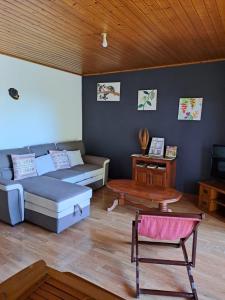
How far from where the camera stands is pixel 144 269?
2.22 meters

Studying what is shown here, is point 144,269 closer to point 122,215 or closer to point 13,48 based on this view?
point 122,215

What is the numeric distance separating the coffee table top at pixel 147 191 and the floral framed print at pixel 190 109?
1.46 meters

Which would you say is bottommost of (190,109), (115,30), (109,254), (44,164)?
(109,254)

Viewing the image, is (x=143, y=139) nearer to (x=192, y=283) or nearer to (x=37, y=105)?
(x=37, y=105)

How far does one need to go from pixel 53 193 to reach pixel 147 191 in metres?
1.29

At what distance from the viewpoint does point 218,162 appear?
11.9ft

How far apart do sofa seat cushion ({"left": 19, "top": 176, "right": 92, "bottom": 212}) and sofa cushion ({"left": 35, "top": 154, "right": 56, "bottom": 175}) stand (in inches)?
20.2

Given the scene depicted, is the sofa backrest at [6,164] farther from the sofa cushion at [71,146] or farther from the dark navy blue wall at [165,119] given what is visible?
the dark navy blue wall at [165,119]

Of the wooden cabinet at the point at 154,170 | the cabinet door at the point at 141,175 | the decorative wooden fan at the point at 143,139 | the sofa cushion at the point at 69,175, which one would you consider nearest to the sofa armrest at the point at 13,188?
the sofa cushion at the point at 69,175

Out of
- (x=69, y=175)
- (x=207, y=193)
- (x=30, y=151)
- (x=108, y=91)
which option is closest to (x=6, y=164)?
(x=30, y=151)

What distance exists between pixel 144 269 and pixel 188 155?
2.49 metres

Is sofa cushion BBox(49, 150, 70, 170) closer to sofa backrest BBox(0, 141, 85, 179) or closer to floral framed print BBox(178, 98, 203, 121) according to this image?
sofa backrest BBox(0, 141, 85, 179)

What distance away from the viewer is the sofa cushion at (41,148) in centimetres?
398

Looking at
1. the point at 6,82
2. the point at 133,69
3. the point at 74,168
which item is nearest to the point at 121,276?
the point at 74,168
